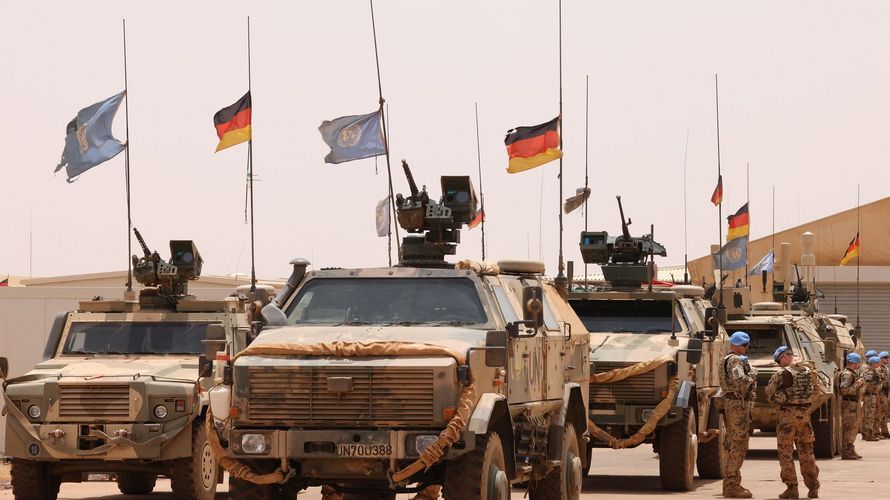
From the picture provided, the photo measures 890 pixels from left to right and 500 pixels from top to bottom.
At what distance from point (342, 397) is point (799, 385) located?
7.65 meters

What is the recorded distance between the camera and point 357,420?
11469 mm

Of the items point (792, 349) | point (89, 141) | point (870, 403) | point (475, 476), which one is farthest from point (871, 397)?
point (475, 476)

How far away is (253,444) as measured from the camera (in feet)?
38.1

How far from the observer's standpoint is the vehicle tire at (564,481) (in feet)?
45.9

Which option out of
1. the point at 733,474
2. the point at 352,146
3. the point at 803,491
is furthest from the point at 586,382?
the point at 352,146

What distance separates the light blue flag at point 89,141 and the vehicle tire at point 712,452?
9799mm

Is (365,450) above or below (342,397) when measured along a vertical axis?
below

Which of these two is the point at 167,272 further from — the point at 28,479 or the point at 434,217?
the point at 434,217

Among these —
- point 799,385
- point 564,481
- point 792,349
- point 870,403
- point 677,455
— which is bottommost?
point 870,403

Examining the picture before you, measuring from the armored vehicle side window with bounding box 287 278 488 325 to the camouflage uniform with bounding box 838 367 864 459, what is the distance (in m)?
14.5

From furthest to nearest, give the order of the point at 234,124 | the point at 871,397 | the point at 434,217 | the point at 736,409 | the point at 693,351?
the point at 871,397
the point at 234,124
the point at 693,351
the point at 736,409
the point at 434,217

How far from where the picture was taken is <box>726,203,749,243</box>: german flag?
37969mm

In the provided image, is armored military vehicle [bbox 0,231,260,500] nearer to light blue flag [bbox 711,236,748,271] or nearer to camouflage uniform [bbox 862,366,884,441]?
camouflage uniform [bbox 862,366,884,441]

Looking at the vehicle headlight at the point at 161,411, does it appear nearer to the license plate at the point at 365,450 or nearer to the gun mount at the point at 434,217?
the gun mount at the point at 434,217
